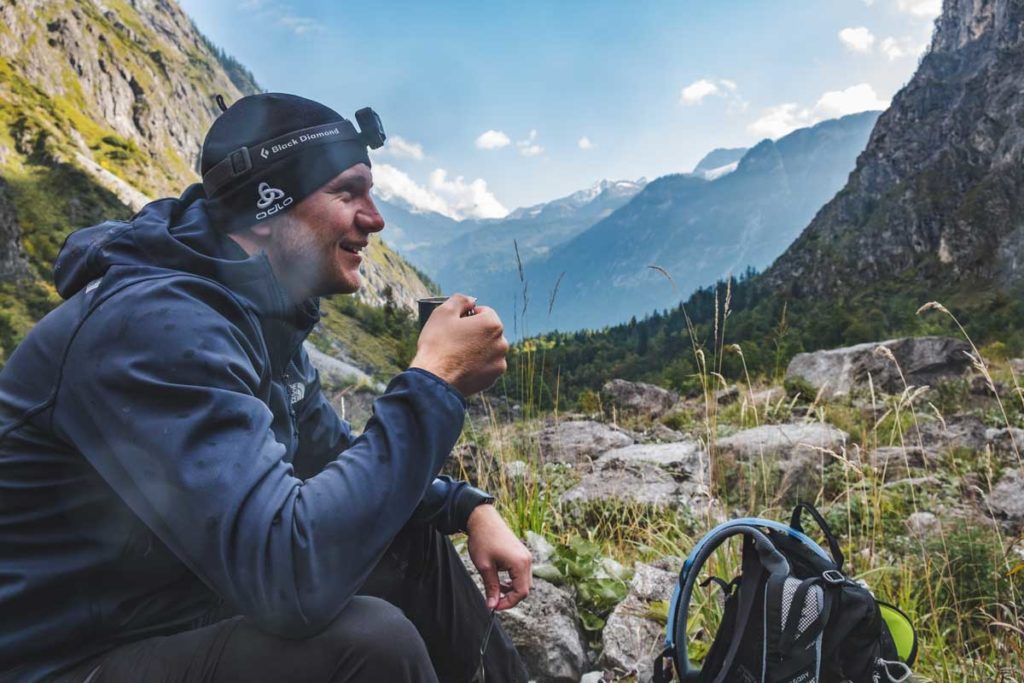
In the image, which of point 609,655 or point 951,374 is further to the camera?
point 951,374

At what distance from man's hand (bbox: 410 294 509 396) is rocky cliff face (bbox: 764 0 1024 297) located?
90599 mm

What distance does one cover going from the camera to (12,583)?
4.07 ft

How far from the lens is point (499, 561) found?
190 cm

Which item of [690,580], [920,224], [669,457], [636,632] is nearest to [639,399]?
[669,457]

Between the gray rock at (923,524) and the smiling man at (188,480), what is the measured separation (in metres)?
3.56

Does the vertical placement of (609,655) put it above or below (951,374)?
above

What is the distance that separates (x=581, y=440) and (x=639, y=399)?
718 centimetres

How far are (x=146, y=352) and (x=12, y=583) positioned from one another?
1.73 feet

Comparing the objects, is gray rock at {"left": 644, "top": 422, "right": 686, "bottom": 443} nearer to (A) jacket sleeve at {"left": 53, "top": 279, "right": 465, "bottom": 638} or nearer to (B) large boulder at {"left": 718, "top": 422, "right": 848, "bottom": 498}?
(B) large boulder at {"left": 718, "top": 422, "right": 848, "bottom": 498}

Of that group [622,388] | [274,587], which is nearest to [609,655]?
[274,587]

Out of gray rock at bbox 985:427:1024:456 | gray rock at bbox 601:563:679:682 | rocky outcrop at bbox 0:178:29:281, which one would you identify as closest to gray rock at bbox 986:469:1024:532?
gray rock at bbox 985:427:1024:456

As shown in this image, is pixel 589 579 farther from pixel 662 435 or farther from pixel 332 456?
pixel 662 435

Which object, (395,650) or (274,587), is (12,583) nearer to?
(274,587)

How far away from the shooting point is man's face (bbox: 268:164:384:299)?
1703 mm
